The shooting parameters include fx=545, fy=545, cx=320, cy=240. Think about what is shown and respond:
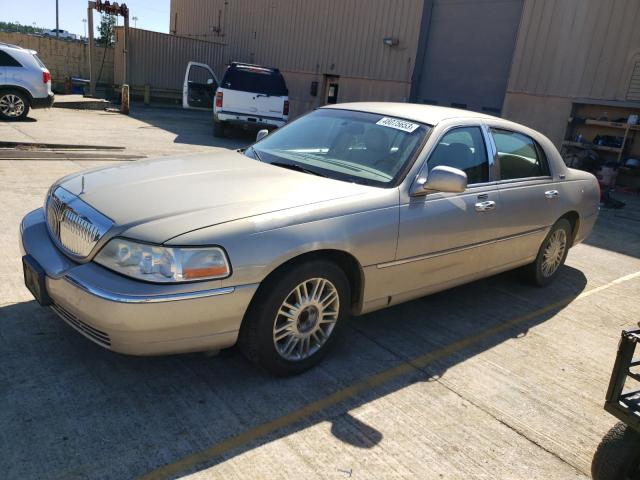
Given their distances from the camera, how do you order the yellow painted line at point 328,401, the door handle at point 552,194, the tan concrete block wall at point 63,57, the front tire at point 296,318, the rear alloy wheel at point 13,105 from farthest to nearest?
1. the tan concrete block wall at point 63,57
2. the rear alloy wheel at point 13,105
3. the door handle at point 552,194
4. the front tire at point 296,318
5. the yellow painted line at point 328,401

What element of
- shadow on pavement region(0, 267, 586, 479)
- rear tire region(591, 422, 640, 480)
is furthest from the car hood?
rear tire region(591, 422, 640, 480)

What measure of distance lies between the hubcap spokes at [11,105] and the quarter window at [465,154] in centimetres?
1235

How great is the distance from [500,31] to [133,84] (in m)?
15.9

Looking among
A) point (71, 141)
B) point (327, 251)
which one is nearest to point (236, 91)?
point (71, 141)

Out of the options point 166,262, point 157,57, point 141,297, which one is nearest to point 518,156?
point 166,262

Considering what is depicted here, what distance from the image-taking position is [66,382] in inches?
119

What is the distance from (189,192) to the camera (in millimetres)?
3211

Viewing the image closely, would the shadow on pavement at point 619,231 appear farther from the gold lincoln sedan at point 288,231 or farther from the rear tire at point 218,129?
the rear tire at point 218,129

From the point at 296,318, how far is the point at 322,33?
61.3ft

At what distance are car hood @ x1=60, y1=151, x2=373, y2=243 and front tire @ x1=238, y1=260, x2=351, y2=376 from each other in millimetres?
425

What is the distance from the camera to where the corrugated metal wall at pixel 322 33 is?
56.2 ft

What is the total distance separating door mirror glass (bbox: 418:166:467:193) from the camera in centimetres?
350

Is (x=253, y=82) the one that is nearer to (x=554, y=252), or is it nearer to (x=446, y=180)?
(x=554, y=252)

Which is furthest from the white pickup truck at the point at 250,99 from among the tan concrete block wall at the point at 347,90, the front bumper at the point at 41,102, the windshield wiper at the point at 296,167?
the windshield wiper at the point at 296,167
